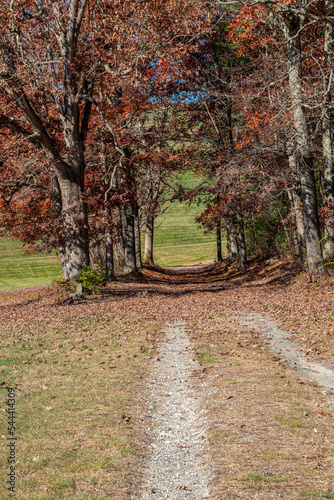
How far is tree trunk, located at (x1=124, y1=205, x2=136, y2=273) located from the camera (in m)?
26.4

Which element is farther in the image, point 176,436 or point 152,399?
point 152,399

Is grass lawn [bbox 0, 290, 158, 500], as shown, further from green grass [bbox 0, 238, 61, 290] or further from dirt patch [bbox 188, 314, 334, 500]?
green grass [bbox 0, 238, 61, 290]

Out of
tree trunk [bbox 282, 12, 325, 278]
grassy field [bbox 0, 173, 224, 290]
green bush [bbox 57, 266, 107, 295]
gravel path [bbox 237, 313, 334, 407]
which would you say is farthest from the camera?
grassy field [bbox 0, 173, 224, 290]

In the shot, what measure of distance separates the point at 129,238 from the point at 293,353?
18336 mm

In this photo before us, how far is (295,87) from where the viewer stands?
16797mm

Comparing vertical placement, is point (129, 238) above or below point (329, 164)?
below

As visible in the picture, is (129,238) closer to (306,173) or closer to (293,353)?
(306,173)

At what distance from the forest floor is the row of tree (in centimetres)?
616

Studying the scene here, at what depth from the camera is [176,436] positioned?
5.47 metres

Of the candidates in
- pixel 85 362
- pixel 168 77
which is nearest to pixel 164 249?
pixel 168 77

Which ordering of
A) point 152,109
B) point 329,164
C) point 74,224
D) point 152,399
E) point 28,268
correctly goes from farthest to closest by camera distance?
point 28,268 → point 152,109 → point 74,224 → point 329,164 → point 152,399

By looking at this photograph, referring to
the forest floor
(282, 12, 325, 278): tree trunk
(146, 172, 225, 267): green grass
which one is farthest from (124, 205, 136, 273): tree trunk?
(146, 172, 225, 267): green grass

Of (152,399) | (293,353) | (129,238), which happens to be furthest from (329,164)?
(152,399)

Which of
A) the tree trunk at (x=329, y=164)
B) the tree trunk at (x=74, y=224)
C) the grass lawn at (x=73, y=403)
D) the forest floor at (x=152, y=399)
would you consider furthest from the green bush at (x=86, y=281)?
the tree trunk at (x=329, y=164)
